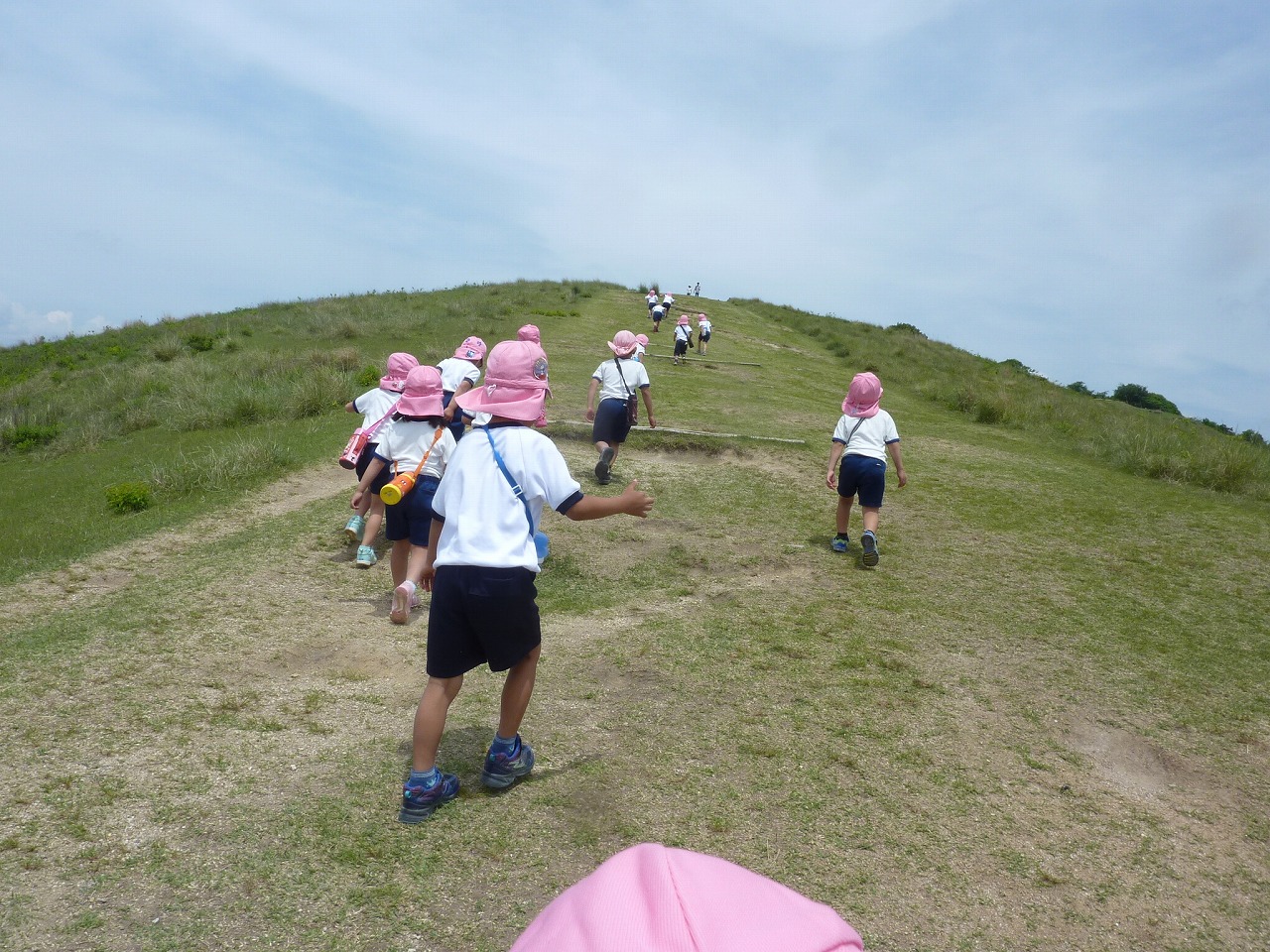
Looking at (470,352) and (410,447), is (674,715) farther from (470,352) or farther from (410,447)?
(470,352)

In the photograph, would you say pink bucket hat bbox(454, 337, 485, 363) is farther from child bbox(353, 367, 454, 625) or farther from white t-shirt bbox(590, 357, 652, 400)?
child bbox(353, 367, 454, 625)

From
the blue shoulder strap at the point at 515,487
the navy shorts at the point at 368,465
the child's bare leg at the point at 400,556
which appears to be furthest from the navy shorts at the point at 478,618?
the navy shorts at the point at 368,465

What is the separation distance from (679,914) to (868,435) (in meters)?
6.46

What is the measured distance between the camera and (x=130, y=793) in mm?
3496

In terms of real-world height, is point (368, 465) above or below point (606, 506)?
below

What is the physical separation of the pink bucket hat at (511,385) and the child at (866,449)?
13.8ft

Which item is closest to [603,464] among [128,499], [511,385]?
[128,499]

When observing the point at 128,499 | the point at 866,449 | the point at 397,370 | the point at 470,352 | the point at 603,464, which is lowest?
the point at 128,499

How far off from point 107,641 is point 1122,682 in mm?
6368

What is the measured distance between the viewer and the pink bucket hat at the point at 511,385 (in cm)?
346

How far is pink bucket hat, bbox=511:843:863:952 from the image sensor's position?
1.02m

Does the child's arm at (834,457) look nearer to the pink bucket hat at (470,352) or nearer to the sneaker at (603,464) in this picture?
the sneaker at (603,464)

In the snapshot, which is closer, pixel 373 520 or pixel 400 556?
pixel 400 556

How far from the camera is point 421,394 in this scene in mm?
5918
